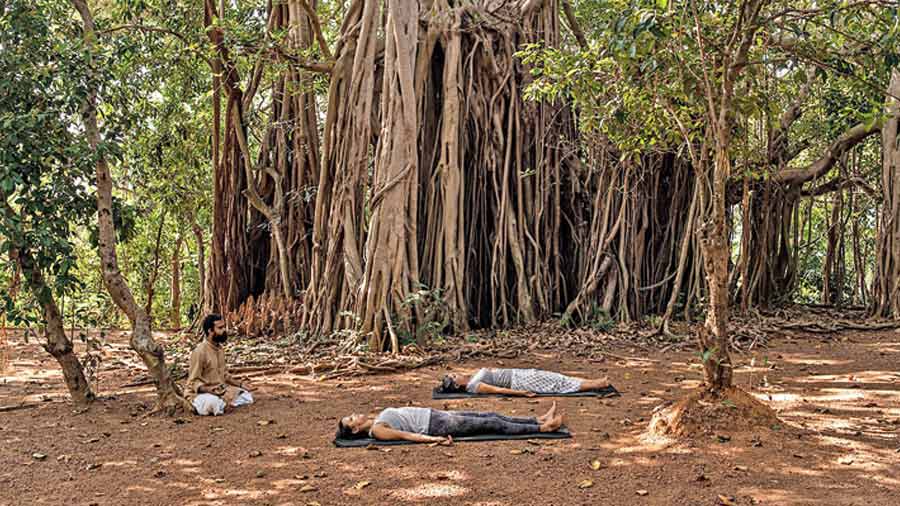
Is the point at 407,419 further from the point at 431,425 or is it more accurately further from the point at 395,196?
the point at 395,196

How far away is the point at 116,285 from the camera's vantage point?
408cm

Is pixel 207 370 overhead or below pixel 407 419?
overhead

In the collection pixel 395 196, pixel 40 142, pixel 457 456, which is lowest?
pixel 457 456

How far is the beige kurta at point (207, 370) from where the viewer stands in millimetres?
4137

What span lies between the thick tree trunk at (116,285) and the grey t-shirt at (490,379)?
157cm

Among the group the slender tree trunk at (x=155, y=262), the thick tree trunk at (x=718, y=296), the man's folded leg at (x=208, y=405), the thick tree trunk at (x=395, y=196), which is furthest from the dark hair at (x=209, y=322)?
the slender tree trunk at (x=155, y=262)

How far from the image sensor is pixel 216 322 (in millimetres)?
4184

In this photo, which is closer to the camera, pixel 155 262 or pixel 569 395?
pixel 569 395

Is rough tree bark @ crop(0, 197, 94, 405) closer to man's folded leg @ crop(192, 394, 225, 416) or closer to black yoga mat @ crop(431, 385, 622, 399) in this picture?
man's folded leg @ crop(192, 394, 225, 416)

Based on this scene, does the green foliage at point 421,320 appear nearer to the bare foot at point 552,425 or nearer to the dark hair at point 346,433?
the dark hair at point 346,433

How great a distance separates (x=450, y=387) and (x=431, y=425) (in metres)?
0.97

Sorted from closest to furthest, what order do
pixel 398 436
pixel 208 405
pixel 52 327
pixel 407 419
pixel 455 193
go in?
1. pixel 398 436
2. pixel 407 419
3. pixel 208 405
4. pixel 52 327
5. pixel 455 193

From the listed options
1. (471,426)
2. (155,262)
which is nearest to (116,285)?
(471,426)

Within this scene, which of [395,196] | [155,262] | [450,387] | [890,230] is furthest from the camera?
[155,262]
